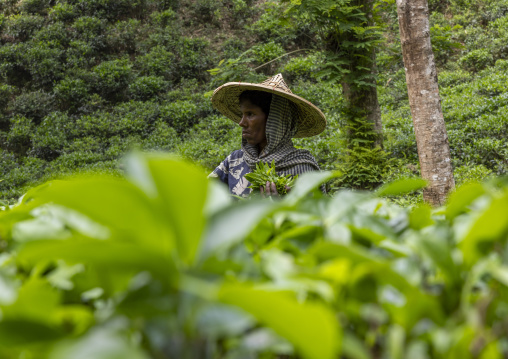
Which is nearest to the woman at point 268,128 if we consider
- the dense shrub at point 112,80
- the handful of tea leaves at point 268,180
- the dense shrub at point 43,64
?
the handful of tea leaves at point 268,180

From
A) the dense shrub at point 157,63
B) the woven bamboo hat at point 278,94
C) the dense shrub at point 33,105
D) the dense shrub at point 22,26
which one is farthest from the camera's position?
the dense shrub at point 22,26

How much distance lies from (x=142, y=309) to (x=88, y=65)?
1074 centimetres

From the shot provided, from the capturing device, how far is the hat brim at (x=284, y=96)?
2.64 metres

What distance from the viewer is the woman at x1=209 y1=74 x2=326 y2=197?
266 cm

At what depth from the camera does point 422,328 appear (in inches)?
11.6

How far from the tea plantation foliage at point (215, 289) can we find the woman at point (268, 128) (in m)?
2.24

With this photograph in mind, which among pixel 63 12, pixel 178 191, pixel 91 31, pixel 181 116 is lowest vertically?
pixel 181 116

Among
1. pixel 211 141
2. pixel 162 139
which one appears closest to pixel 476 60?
pixel 211 141

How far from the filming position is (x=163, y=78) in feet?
31.8

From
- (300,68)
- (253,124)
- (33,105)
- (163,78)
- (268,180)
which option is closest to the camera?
(268,180)

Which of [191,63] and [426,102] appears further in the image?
[191,63]

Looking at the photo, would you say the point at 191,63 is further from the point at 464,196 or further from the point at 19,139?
the point at 464,196

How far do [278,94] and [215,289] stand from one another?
8.03 feet

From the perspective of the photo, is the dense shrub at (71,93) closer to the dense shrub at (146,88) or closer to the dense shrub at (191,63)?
the dense shrub at (146,88)
